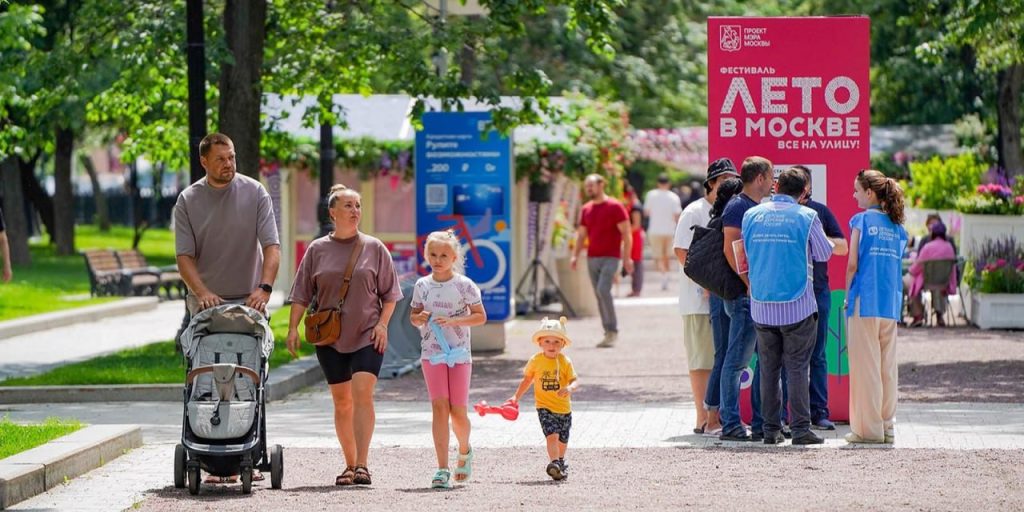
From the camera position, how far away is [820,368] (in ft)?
41.5

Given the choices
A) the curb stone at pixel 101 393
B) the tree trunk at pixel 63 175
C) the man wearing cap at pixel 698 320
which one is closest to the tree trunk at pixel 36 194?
the tree trunk at pixel 63 175

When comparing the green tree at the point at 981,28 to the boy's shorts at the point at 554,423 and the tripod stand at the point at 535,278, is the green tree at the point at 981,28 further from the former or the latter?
the boy's shorts at the point at 554,423

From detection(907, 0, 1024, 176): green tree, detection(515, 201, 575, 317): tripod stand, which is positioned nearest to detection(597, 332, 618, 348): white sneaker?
detection(907, 0, 1024, 176): green tree

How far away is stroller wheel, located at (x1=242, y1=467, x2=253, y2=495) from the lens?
9.84 meters

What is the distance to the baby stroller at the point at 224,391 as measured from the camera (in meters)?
9.76

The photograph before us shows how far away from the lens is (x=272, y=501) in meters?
9.63

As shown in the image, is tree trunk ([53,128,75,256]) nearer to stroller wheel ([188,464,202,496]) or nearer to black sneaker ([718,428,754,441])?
black sneaker ([718,428,754,441])

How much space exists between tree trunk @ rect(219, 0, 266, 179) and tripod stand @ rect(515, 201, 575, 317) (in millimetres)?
8328

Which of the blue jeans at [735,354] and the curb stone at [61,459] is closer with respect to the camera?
the curb stone at [61,459]

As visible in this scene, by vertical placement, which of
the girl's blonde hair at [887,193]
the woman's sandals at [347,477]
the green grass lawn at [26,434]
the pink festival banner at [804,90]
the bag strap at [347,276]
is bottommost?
the woman's sandals at [347,477]

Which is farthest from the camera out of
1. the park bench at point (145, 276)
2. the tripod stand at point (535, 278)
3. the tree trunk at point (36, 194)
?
the tree trunk at point (36, 194)

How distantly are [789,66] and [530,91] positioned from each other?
21.7 feet

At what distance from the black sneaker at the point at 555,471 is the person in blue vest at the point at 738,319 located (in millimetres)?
2274

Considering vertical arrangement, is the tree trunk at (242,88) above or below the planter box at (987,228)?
above
